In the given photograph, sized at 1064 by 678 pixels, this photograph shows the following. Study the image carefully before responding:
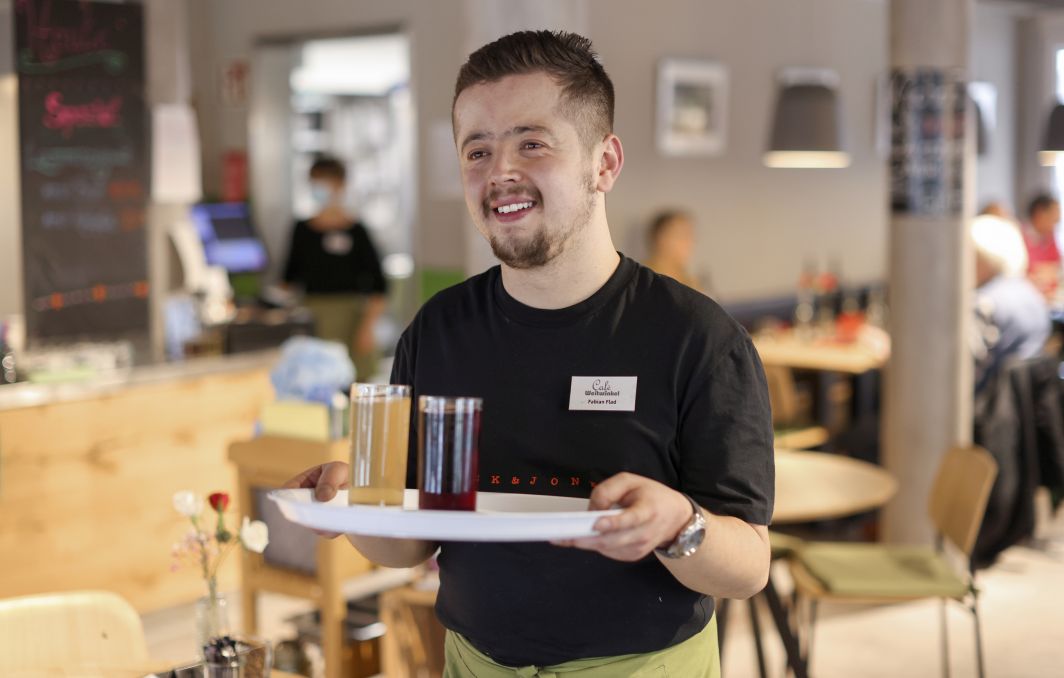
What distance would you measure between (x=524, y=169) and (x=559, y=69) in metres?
0.14

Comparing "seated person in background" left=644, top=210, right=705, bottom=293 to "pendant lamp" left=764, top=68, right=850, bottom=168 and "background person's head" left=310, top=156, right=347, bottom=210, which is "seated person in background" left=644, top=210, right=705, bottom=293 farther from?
"background person's head" left=310, top=156, right=347, bottom=210

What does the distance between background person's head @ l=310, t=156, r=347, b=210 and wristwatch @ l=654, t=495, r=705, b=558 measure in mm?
6017

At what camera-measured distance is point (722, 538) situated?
146 centimetres

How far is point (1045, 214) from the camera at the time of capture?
966cm

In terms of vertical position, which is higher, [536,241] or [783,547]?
[536,241]

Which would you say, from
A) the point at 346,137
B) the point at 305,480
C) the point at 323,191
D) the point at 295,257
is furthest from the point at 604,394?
the point at 346,137

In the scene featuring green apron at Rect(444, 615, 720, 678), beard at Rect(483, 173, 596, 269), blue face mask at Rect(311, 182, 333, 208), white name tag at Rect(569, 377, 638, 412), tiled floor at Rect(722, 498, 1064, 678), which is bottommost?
tiled floor at Rect(722, 498, 1064, 678)

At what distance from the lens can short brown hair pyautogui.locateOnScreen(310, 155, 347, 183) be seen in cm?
717

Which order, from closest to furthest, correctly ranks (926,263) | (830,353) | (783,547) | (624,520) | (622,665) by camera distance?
(624,520) → (622,665) → (783,547) → (926,263) → (830,353)

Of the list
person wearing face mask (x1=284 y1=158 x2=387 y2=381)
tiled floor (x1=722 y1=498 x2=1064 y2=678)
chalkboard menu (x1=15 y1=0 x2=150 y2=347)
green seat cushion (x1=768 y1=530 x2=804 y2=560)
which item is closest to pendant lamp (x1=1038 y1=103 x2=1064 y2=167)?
tiled floor (x1=722 y1=498 x2=1064 y2=678)

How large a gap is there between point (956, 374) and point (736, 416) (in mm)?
4289

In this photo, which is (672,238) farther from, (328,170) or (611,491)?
(611,491)

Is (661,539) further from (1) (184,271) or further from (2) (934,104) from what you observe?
(1) (184,271)

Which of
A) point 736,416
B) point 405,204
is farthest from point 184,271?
point 736,416
